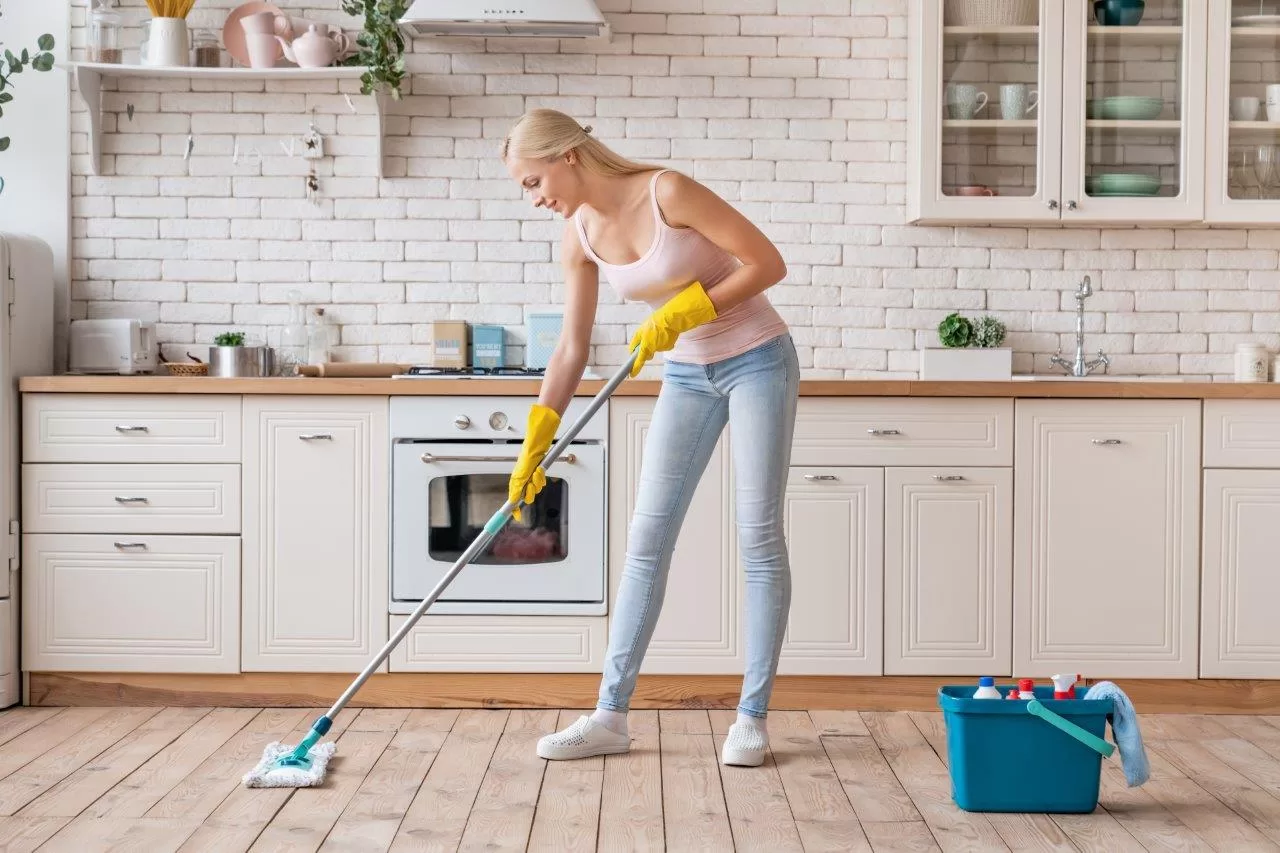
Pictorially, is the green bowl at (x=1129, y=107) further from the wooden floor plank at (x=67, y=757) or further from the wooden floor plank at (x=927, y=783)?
the wooden floor plank at (x=67, y=757)

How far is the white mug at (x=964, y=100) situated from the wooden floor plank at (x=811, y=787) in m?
1.66

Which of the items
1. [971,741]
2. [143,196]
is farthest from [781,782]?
[143,196]

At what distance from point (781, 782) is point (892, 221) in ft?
6.00

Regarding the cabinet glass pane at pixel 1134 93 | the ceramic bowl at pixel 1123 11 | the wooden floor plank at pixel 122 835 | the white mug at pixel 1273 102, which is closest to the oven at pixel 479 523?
the wooden floor plank at pixel 122 835

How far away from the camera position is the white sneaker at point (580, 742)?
275 centimetres

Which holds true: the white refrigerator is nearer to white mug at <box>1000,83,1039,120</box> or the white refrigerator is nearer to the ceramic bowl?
A: white mug at <box>1000,83,1039,120</box>

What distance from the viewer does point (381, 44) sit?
3.64 metres

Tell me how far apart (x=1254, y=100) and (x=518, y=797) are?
269cm

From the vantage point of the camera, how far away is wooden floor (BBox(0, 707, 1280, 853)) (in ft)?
7.46

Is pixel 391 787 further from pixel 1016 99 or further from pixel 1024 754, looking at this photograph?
pixel 1016 99

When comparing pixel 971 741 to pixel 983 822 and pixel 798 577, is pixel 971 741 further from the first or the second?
pixel 798 577

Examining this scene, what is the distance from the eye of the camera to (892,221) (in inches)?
151

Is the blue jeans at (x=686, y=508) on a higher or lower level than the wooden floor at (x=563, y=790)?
higher

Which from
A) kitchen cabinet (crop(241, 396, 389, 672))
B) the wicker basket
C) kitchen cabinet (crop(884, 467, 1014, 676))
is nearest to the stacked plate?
the wicker basket
